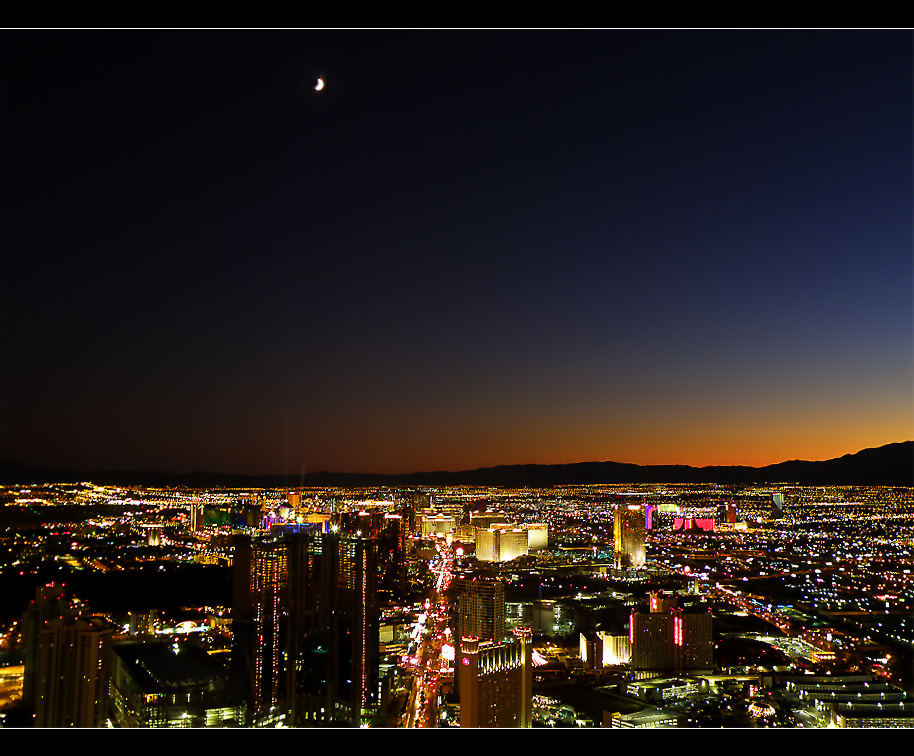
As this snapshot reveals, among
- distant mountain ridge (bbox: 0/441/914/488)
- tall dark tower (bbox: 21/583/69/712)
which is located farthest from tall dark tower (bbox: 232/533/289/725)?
tall dark tower (bbox: 21/583/69/712)

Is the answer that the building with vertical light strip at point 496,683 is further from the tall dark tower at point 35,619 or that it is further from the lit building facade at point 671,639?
the tall dark tower at point 35,619

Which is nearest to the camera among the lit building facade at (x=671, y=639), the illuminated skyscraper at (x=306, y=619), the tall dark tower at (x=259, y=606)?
the illuminated skyscraper at (x=306, y=619)

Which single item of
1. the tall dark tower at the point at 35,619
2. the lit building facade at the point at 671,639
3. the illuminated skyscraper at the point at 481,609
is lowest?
the lit building facade at the point at 671,639

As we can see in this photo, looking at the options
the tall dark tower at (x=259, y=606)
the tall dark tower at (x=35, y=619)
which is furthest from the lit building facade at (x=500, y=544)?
the tall dark tower at (x=35, y=619)

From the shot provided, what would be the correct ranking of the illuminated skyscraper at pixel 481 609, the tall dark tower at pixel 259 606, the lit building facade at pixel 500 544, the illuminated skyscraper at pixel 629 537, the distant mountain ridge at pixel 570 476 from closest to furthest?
the distant mountain ridge at pixel 570 476
the tall dark tower at pixel 259 606
the illuminated skyscraper at pixel 481 609
the illuminated skyscraper at pixel 629 537
the lit building facade at pixel 500 544

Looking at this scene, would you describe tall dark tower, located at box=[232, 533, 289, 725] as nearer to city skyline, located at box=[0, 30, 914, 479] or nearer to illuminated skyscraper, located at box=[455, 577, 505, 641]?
city skyline, located at box=[0, 30, 914, 479]

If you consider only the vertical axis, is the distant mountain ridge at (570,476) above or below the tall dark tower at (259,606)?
above

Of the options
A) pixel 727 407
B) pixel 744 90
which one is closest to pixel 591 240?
pixel 744 90

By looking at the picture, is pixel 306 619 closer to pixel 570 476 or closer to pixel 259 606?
pixel 259 606

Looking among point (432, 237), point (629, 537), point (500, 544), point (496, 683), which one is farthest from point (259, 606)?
point (629, 537)
